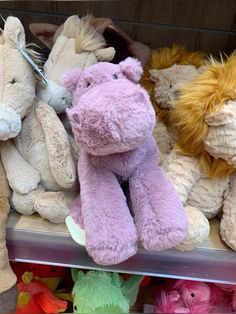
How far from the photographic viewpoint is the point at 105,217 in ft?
1.77

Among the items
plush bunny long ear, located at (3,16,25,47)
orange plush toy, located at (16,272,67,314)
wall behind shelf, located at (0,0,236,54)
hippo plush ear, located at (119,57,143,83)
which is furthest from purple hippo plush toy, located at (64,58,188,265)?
wall behind shelf, located at (0,0,236,54)

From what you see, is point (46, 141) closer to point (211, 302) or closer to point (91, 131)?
point (91, 131)

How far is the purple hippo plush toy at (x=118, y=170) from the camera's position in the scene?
0.49 metres

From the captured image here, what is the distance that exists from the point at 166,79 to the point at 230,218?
0.84 ft

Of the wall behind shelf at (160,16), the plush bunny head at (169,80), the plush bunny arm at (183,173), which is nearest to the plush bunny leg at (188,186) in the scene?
the plush bunny arm at (183,173)

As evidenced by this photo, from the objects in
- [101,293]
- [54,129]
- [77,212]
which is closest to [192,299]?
[101,293]

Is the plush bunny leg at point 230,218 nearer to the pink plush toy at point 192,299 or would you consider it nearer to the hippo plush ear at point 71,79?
the pink plush toy at point 192,299

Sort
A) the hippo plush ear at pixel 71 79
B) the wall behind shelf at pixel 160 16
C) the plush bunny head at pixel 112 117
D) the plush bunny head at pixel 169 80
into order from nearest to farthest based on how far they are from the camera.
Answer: the plush bunny head at pixel 112 117 < the hippo plush ear at pixel 71 79 < the plush bunny head at pixel 169 80 < the wall behind shelf at pixel 160 16

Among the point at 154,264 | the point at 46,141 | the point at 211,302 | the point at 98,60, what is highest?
the point at 98,60

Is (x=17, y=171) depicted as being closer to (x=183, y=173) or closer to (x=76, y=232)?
(x=76, y=232)

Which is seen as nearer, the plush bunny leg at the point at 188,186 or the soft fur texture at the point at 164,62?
the plush bunny leg at the point at 188,186

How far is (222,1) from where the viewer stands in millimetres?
893

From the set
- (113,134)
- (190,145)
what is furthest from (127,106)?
(190,145)

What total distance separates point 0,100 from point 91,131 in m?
0.18
